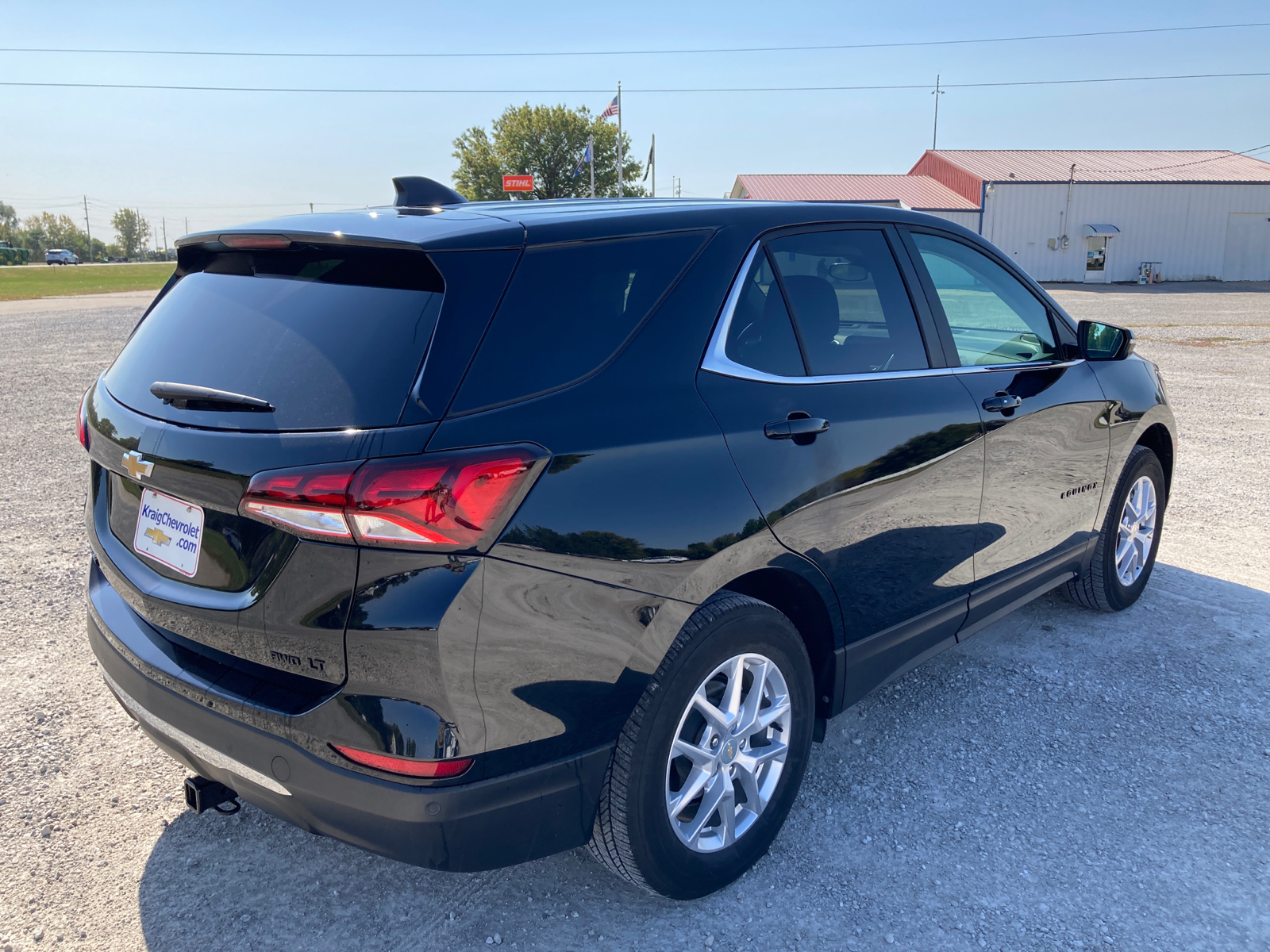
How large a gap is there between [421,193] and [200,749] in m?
1.62

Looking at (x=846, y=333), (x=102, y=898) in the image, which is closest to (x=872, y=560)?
(x=846, y=333)

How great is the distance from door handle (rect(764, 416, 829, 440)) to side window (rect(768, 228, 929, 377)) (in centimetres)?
19

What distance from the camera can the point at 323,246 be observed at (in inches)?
86.7

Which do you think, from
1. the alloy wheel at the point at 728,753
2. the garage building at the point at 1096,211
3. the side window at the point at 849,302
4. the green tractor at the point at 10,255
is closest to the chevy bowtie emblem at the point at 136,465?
the alloy wheel at the point at 728,753

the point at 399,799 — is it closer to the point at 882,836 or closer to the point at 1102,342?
the point at 882,836

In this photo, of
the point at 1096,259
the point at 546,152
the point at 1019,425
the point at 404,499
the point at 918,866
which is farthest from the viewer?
the point at 546,152

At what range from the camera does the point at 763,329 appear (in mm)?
2553

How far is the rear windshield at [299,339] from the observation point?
192 centimetres

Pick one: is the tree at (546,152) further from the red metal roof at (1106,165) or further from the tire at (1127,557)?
the tire at (1127,557)

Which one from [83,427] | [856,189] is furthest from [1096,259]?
[83,427]

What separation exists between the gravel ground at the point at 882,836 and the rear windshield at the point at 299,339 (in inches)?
51.6

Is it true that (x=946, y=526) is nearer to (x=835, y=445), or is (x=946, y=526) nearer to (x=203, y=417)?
(x=835, y=445)

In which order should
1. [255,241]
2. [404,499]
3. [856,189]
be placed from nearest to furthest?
1. [404,499]
2. [255,241]
3. [856,189]

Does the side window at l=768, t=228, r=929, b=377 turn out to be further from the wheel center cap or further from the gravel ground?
the gravel ground
